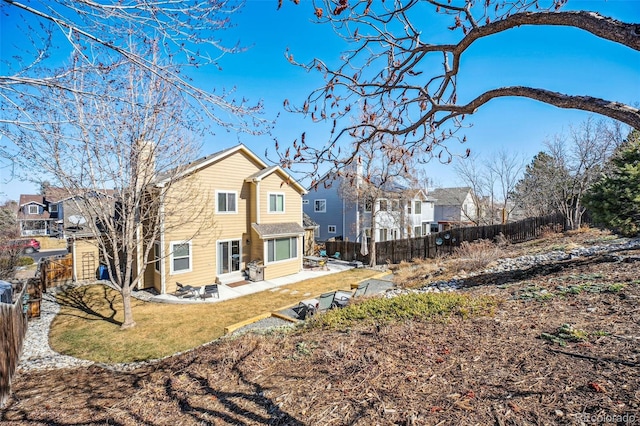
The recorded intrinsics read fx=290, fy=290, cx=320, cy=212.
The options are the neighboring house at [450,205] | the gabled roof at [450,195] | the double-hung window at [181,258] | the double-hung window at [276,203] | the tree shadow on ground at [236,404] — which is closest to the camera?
the tree shadow on ground at [236,404]

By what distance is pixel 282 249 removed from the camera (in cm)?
1596

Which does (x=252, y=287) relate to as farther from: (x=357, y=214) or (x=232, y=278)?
(x=357, y=214)

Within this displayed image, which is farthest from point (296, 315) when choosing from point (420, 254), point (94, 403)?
point (420, 254)

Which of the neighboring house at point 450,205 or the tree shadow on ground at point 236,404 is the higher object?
the neighboring house at point 450,205

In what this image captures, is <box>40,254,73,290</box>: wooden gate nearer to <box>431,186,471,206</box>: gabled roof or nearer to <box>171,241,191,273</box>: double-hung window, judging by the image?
<box>171,241,191,273</box>: double-hung window

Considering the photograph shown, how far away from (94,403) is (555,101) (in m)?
7.24

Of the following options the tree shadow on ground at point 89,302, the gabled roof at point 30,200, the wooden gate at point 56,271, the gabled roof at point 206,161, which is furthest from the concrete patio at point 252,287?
the gabled roof at point 30,200

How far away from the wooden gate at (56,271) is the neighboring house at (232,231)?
414 cm

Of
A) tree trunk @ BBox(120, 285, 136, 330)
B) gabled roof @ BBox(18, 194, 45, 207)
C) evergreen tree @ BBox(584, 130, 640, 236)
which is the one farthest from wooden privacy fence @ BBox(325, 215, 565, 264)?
gabled roof @ BBox(18, 194, 45, 207)

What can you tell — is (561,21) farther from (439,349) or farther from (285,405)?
(285,405)

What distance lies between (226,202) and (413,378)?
1290 centimetres

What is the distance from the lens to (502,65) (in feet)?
16.7

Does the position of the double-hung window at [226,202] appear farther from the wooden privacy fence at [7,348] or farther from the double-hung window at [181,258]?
the wooden privacy fence at [7,348]

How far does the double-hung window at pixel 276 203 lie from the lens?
16163 millimetres
